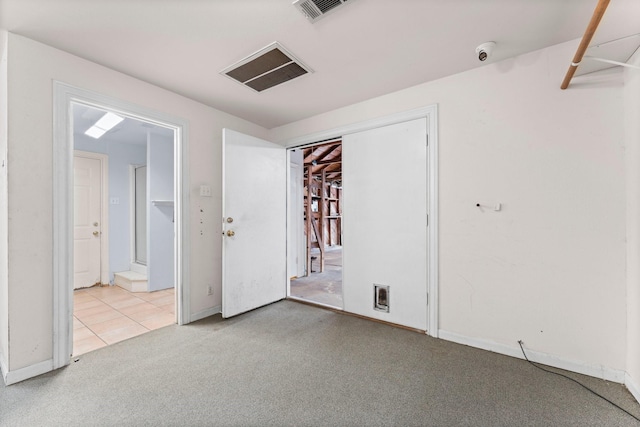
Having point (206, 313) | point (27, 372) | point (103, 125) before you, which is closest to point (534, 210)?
point (206, 313)

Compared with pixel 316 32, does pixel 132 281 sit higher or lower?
lower

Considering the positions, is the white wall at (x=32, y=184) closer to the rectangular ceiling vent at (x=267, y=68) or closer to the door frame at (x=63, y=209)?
the door frame at (x=63, y=209)

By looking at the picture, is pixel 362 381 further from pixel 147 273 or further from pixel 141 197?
pixel 141 197

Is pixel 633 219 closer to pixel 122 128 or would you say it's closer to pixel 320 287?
pixel 320 287

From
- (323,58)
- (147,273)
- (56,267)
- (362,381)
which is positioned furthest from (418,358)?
(147,273)

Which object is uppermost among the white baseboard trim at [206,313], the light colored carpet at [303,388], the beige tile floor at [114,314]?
the white baseboard trim at [206,313]

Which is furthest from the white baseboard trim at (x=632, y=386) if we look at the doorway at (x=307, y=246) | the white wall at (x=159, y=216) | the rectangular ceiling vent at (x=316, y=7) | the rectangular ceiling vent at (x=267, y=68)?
the white wall at (x=159, y=216)

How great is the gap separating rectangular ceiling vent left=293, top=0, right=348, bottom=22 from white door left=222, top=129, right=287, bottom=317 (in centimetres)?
152

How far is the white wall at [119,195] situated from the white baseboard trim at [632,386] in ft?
19.1

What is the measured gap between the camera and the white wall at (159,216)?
13.1ft

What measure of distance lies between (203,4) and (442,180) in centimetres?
214

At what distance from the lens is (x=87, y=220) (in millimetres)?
4191

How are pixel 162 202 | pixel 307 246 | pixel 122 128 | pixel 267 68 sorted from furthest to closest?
pixel 307 246, pixel 162 202, pixel 122 128, pixel 267 68

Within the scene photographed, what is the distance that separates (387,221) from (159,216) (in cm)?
339
